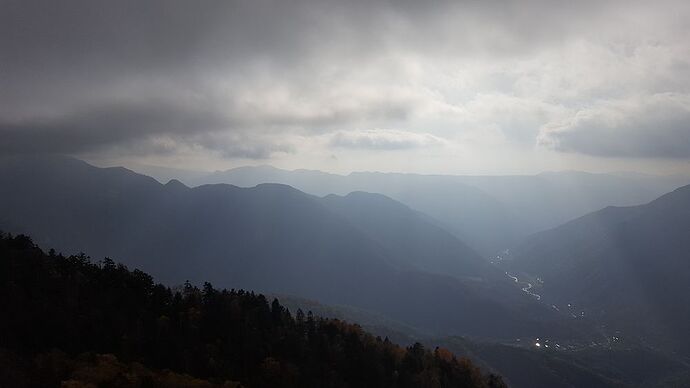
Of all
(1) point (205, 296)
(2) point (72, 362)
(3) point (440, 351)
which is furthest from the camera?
(3) point (440, 351)

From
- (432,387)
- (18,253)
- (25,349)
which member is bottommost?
(432,387)

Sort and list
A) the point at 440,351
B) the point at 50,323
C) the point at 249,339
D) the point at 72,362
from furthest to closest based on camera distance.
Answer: the point at 440,351
the point at 249,339
the point at 50,323
the point at 72,362

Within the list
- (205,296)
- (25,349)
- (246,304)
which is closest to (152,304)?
(205,296)

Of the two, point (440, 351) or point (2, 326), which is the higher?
point (2, 326)

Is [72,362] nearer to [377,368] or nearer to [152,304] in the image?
[152,304]

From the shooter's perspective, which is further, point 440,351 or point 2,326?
point 440,351

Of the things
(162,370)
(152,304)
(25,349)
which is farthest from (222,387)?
(152,304)
